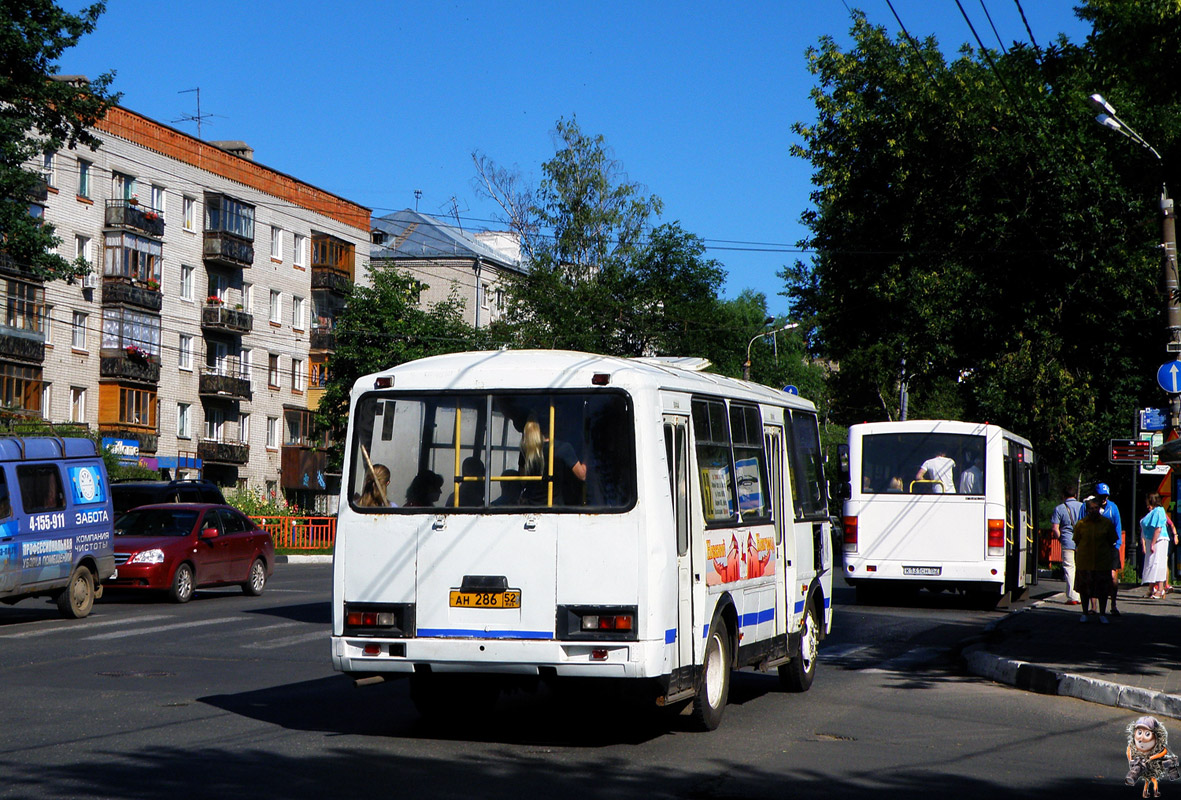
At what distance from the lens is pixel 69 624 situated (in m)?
19.6

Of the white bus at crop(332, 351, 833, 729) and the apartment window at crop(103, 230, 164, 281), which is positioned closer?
the white bus at crop(332, 351, 833, 729)

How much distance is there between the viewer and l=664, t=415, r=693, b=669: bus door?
9.41 metres

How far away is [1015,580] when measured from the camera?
24438 mm

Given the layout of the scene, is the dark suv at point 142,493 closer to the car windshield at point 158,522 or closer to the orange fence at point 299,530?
the car windshield at point 158,522

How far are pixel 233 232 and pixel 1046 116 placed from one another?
41.7 meters

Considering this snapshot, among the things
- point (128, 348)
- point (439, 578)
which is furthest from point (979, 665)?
point (128, 348)

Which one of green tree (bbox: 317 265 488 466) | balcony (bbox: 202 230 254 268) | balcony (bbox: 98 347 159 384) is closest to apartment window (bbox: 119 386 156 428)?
balcony (bbox: 98 347 159 384)

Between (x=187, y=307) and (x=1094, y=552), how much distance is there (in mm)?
51916

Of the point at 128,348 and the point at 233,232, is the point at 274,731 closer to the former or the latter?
the point at 128,348

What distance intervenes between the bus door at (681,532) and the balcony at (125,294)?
52756 mm

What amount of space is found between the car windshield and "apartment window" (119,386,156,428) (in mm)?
36003

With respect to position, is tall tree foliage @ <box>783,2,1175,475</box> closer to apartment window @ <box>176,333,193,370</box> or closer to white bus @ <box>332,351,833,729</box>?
white bus @ <box>332,351,833,729</box>

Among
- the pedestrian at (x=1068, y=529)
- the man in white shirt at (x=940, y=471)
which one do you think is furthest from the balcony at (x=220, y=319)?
the pedestrian at (x=1068, y=529)

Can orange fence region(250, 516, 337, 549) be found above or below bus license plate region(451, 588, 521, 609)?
above
